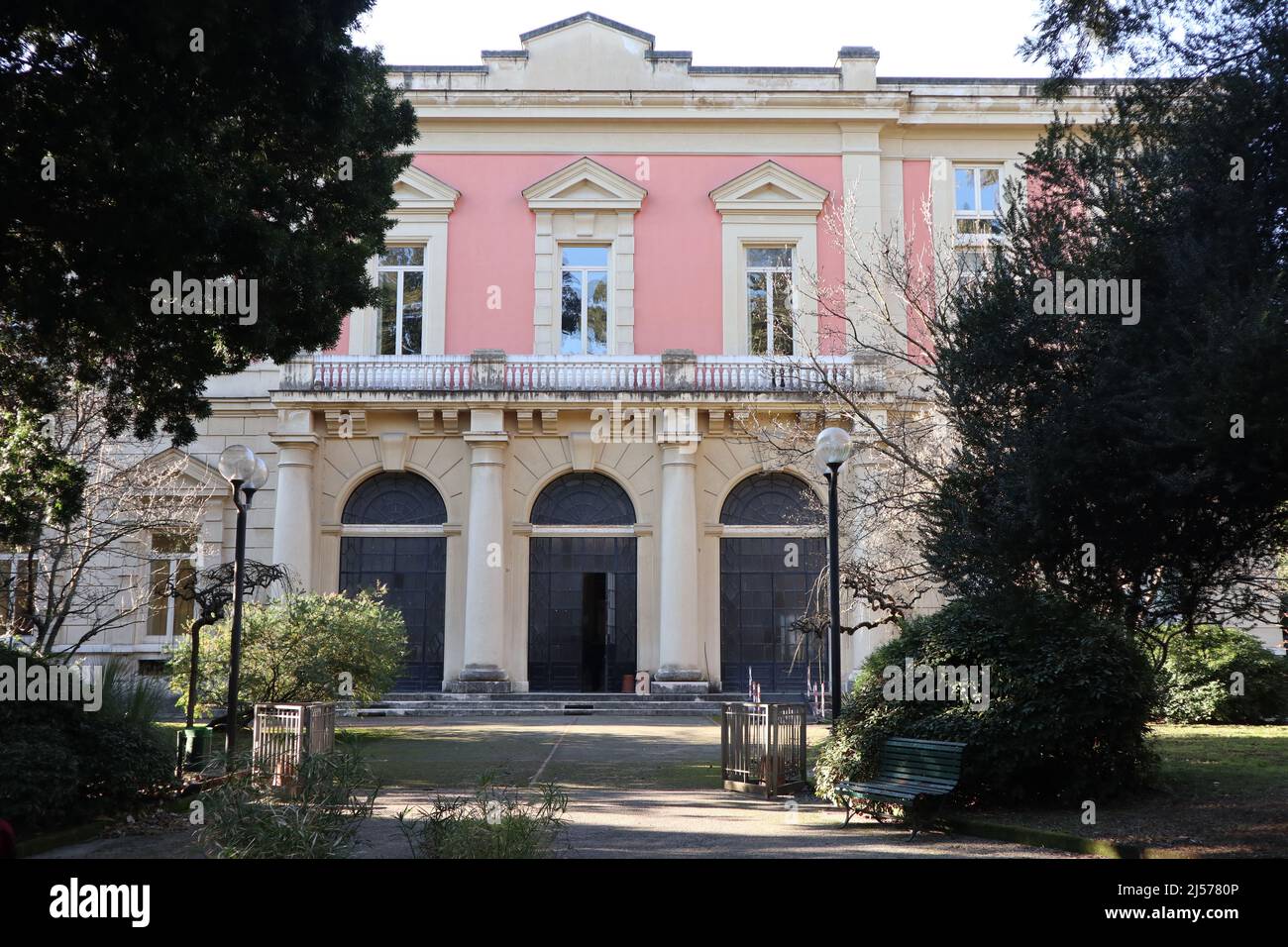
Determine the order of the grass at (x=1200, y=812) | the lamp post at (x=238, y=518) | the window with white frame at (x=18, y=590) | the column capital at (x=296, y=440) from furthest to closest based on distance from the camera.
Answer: the column capital at (x=296, y=440) < the window with white frame at (x=18, y=590) < the lamp post at (x=238, y=518) < the grass at (x=1200, y=812)

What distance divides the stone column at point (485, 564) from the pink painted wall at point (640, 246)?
2.76 m

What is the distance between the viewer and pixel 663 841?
9109mm

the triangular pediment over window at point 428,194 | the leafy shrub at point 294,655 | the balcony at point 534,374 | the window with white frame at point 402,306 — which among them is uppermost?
the triangular pediment over window at point 428,194

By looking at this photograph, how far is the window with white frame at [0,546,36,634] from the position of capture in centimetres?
1668

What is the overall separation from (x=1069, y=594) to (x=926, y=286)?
7564 millimetres

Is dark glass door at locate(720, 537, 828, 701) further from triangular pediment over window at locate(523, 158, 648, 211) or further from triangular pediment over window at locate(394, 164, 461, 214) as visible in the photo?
triangular pediment over window at locate(394, 164, 461, 214)

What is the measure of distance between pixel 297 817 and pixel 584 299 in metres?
20.8

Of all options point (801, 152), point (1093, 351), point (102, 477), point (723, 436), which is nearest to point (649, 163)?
point (801, 152)

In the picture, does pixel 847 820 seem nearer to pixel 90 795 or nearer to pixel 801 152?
pixel 90 795

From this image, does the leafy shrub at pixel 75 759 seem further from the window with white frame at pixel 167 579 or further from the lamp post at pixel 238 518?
the window with white frame at pixel 167 579

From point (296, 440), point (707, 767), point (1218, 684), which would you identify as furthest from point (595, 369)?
point (1218, 684)

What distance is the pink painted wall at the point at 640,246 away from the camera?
26.5m

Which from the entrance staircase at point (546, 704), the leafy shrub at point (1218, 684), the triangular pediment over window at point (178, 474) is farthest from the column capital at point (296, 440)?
the leafy shrub at point (1218, 684)

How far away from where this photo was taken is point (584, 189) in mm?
26781
